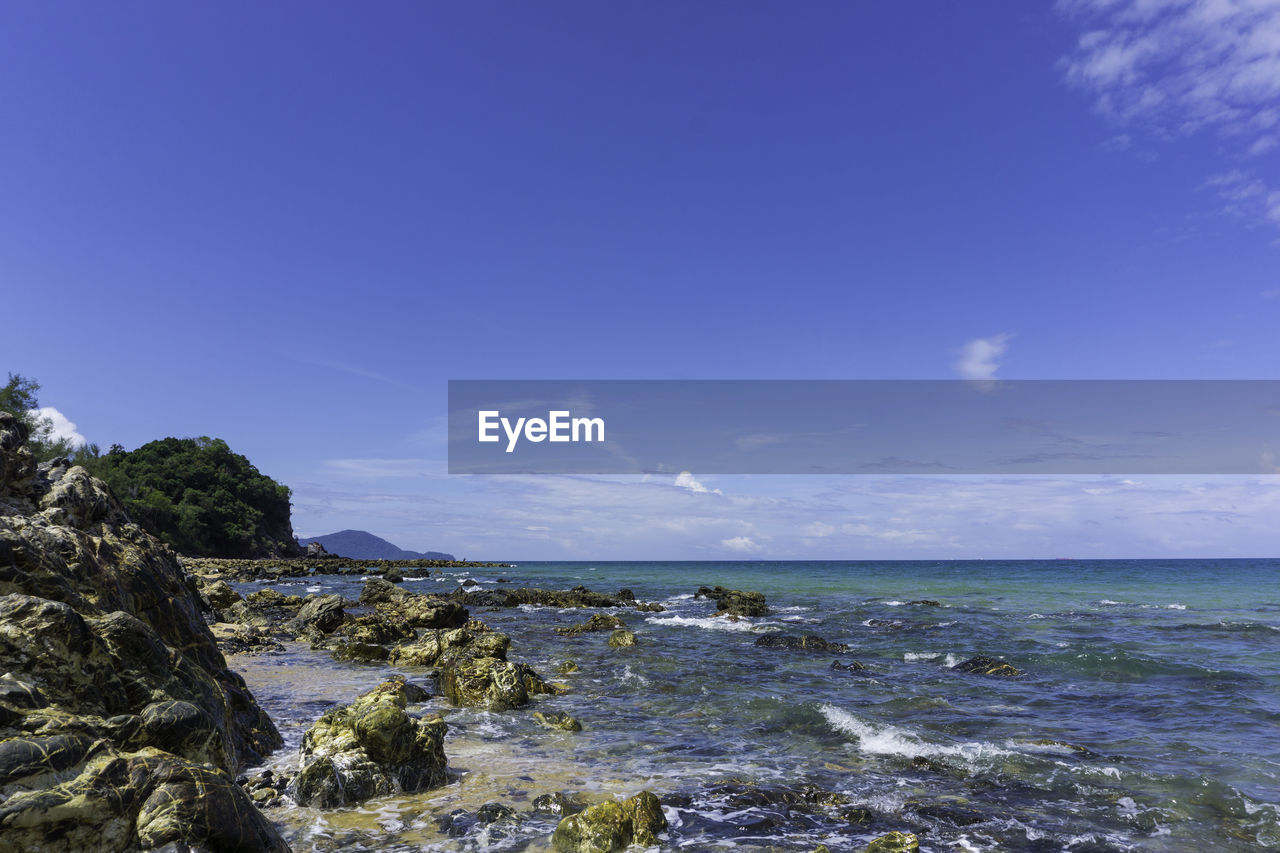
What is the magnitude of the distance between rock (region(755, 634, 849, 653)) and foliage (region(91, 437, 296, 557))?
85.1 m

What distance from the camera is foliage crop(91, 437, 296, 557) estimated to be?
93.8 meters

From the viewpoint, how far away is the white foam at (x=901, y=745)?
1280cm

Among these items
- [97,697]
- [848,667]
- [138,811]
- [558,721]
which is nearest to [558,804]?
Result: [558,721]

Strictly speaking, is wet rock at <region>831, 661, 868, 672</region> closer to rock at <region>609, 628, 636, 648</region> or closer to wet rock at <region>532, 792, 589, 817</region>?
rock at <region>609, 628, 636, 648</region>

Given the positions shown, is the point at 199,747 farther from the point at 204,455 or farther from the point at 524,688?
the point at 204,455

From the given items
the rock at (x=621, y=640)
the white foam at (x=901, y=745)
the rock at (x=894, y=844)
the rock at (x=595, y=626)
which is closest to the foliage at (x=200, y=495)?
the rock at (x=595, y=626)

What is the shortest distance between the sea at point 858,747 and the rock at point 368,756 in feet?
0.92

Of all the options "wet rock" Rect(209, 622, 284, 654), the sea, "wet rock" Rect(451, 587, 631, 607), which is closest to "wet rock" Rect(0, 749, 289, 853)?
the sea

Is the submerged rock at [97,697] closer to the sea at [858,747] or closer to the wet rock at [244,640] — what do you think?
the sea at [858,747]

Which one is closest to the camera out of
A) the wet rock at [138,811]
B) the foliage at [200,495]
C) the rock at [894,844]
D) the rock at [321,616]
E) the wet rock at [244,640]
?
the wet rock at [138,811]

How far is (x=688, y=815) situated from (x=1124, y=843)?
6.06 meters

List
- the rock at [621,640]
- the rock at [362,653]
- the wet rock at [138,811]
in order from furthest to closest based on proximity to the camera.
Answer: the rock at [621,640], the rock at [362,653], the wet rock at [138,811]

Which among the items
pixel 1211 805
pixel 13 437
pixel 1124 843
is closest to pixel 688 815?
pixel 1124 843

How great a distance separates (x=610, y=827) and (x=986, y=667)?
18.3 m
